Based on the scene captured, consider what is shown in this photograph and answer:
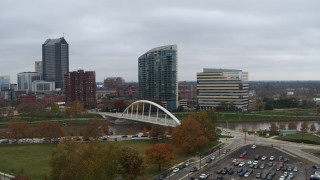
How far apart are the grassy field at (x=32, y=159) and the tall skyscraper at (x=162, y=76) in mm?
61732

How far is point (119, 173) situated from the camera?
3338 centimetres

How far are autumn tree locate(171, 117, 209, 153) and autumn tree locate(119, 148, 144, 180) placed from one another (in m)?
13.2

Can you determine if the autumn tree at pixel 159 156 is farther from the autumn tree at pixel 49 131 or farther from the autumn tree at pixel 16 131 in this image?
the autumn tree at pixel 16 131

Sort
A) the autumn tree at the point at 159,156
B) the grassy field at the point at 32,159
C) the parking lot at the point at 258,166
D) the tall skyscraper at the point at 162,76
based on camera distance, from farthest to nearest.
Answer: the tall skyscraper at the point at 162,76, the autumn tree at the point at 159,156, the grassy field at the point at 32,159, the parking lot at the point at 258,166

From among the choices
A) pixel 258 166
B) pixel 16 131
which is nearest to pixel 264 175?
pixel 258 166

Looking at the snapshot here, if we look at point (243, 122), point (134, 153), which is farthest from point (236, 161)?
point (243, 122)

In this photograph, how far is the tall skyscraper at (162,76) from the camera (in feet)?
391

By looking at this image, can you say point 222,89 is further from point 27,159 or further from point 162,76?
point 27,159

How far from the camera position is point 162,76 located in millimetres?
120938

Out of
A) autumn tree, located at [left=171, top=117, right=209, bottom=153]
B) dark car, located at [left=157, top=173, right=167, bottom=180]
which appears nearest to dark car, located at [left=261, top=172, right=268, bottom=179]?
dark car, located at [left=157, top=173, right=167, bottom=180]

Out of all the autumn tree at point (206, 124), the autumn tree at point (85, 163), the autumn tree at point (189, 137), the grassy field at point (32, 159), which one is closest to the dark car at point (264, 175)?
the grassy field at point (32, 159)

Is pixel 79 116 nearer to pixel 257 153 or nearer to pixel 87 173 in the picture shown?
pixel 257 153

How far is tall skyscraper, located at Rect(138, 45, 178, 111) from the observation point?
391ft

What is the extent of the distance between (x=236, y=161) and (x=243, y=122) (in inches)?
1857
